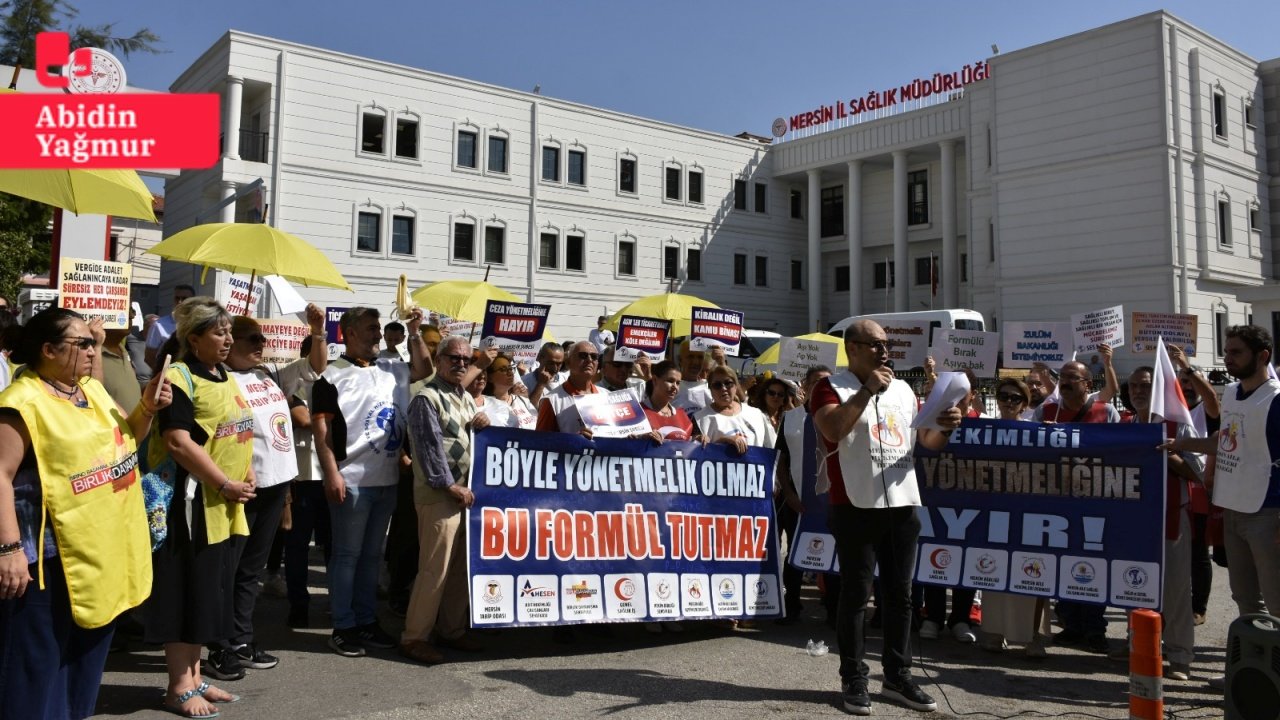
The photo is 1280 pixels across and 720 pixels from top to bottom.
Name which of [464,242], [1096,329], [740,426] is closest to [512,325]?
[740,426]

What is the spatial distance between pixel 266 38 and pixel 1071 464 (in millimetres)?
32466

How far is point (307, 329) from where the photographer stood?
33.4ft

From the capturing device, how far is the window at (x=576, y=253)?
40.6 m

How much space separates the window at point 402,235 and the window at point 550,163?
6039mm

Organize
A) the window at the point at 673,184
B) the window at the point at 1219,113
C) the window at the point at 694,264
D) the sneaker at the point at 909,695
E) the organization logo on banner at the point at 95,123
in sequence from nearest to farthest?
the sneaker at the point at 909,695 → the organization logo on banner at the point at 95,123 → the window at the point at 1219,113 → the window at the point at 673,184 → the window at the point at 694,264

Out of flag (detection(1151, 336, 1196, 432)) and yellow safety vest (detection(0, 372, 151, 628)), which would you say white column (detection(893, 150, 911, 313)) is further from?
yellow safety vest (detection(0, 372, 151, 628))

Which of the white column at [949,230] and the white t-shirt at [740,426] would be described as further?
the white column at [949,230]

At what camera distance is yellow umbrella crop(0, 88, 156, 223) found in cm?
730

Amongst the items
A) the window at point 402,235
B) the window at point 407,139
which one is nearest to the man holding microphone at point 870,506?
the window at point 402,235

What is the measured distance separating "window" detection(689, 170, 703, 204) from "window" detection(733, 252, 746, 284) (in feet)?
11.0

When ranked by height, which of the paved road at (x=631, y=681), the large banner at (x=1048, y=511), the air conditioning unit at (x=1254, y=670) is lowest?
the paved road at (x=631, y=681)

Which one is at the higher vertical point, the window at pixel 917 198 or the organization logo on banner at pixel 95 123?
the window at pixel 917 198

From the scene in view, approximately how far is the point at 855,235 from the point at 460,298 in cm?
3112

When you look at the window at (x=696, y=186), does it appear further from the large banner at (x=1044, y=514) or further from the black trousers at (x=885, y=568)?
Answer: the black trousers at (x=885, y=568)
